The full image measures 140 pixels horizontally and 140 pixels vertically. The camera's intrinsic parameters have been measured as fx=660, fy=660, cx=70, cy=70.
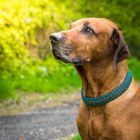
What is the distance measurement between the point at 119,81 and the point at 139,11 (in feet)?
33.0

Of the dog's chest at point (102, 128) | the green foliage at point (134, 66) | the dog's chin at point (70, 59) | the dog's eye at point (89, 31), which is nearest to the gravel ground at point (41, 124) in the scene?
the dog's chest at point (102, 128)

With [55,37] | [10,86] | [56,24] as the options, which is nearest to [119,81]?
[55,37]

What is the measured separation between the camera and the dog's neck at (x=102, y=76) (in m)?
6.56

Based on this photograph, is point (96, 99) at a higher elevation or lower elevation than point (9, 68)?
higher

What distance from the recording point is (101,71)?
6.57 m

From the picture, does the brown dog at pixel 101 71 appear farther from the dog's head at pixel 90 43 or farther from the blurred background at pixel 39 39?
the blurred background at pixel 39 39

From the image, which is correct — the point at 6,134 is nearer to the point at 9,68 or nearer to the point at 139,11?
the point at 9,68

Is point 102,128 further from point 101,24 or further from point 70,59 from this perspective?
point 101,24

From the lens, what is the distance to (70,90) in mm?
12570

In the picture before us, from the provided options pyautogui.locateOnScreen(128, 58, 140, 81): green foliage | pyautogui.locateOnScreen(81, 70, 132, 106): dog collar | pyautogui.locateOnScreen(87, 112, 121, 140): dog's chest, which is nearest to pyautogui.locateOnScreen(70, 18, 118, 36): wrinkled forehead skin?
pyautogui.locateOnScreen(81, 70, 132, 106): dog collar

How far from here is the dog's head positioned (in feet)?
21.0

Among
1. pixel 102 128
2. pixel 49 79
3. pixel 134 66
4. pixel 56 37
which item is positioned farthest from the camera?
pixel 134 66

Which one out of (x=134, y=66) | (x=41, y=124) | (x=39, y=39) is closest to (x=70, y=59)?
(x=41, y=124)

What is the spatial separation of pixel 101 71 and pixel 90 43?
12.0 inches
